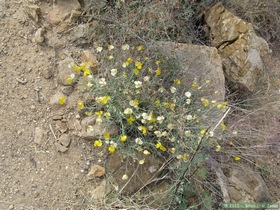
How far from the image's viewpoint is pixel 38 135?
8.89 feet

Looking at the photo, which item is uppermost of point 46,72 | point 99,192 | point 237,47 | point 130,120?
point 237,47

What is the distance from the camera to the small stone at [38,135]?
8.87ft

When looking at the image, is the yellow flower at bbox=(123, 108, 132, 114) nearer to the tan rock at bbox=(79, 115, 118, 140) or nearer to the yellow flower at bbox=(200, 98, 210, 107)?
the tan rock at bbox=(79, 115, 118, 140)

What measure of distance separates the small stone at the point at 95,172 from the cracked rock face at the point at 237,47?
1.62 meters

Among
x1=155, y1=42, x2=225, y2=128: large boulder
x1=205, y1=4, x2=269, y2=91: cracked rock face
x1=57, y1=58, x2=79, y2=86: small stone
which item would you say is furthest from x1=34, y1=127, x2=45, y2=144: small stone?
x1=205, y1=4, x2=269, y2=91: cracked rock face

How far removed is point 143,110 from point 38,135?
0.89m

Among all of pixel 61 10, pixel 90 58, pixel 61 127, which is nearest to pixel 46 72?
pixel 90 58

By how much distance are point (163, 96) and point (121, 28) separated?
0.76 m

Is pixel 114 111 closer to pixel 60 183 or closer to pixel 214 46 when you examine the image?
pixel 60 183

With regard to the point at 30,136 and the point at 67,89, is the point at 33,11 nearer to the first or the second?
the point at 67,89

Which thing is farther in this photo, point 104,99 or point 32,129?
point 32,129

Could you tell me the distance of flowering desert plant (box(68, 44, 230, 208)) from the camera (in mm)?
2543

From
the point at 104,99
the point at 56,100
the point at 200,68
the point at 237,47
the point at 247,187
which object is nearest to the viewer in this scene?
the point at 104,99

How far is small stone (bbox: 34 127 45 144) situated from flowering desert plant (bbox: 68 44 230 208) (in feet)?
1.29
